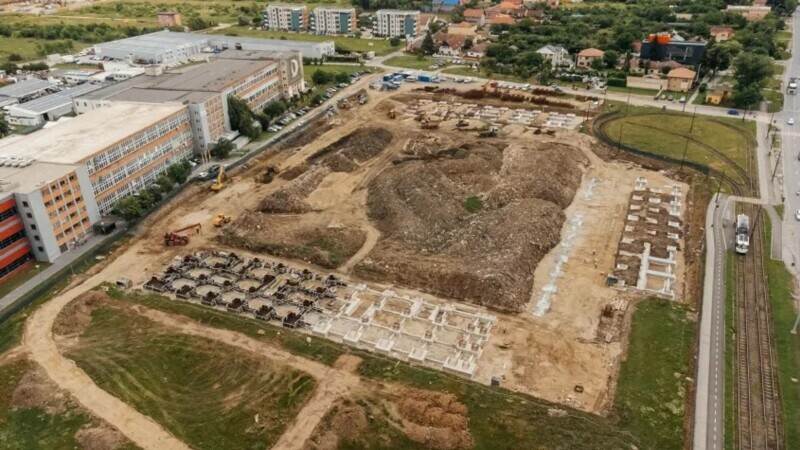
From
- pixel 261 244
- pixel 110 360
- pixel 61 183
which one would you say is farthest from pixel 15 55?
pixel 110 360

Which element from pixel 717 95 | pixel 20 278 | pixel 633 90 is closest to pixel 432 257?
pixel 20 278

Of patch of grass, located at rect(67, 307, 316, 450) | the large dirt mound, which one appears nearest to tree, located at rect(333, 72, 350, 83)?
the large dirt mound

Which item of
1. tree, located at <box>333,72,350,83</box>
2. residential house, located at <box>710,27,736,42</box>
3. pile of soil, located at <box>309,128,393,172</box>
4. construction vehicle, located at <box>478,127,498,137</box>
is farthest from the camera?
residential house, located at <box>710,27,736,42</box>

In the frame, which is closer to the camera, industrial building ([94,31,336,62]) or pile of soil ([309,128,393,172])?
pile of soil ([309,128,393,172])

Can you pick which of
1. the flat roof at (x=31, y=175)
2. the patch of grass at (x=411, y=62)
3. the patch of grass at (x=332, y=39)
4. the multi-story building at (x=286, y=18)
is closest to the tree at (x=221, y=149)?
the flat roof at (x=31, y=175)

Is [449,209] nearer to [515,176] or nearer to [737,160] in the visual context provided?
[515,176]

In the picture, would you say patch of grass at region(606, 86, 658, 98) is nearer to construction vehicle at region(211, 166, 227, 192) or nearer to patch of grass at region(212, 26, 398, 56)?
patch of grass at region(212, 26, 398, 56)

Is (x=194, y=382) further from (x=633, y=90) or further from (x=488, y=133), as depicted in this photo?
(x=633, y=90)
